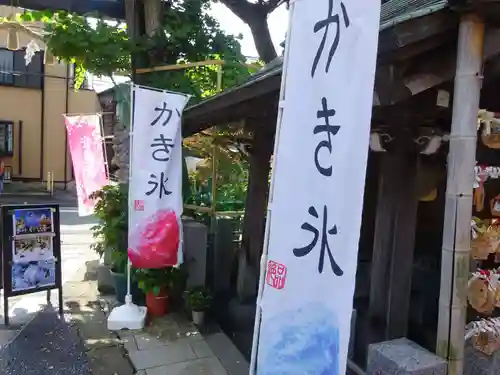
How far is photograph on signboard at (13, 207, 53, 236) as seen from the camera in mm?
7039

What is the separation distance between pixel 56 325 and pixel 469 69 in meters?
6.88

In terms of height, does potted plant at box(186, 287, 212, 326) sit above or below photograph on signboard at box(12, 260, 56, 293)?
below

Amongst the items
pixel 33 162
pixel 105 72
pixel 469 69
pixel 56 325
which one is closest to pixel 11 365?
pixel 56 325

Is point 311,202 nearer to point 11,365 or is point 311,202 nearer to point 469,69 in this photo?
point 469,69

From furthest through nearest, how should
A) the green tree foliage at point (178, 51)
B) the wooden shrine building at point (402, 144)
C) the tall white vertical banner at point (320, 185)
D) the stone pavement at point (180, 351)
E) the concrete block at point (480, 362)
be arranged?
the green tree foliage at point (178, 51) → the stone pavement at point (180, 351) → the concrete block at point (480, 362) → the wooden shrine building at point (402, 144) → the tall white vertical banner at point (320, 185)

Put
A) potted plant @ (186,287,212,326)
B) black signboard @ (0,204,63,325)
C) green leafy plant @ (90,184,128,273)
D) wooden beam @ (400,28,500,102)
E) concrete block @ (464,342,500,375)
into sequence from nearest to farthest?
wooden beam @ (400,28,500,102)
concrete block @ (464,342,500,375)
black signboard @ (0,204,63,325)
potted plant @ (186,287,212,326)
green leafy plant @ (90,184,128,273)

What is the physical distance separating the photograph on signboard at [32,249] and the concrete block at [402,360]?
5.93 m

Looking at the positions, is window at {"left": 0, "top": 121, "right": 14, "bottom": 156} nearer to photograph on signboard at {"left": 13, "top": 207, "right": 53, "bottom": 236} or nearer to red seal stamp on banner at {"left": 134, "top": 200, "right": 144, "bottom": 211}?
photograph on signboard at {"left": 13, "top": 207, "right": 53, "bottom": 236}

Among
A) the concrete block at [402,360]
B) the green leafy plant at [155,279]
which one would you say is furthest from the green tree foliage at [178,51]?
the concrete block at [402,360]

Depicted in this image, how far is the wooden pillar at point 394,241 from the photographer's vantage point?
4.79 metres

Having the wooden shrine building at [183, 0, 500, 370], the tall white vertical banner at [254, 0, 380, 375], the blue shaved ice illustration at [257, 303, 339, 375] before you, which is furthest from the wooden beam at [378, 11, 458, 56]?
the blue shaved ice illustration at [257, 303, 339, 375]

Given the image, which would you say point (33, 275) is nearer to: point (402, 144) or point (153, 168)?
point (153, 168)

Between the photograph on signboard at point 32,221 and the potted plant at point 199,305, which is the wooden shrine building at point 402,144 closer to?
the potted plant at point 199,305

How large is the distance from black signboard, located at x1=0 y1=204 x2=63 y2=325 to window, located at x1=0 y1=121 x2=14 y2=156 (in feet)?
69.9
